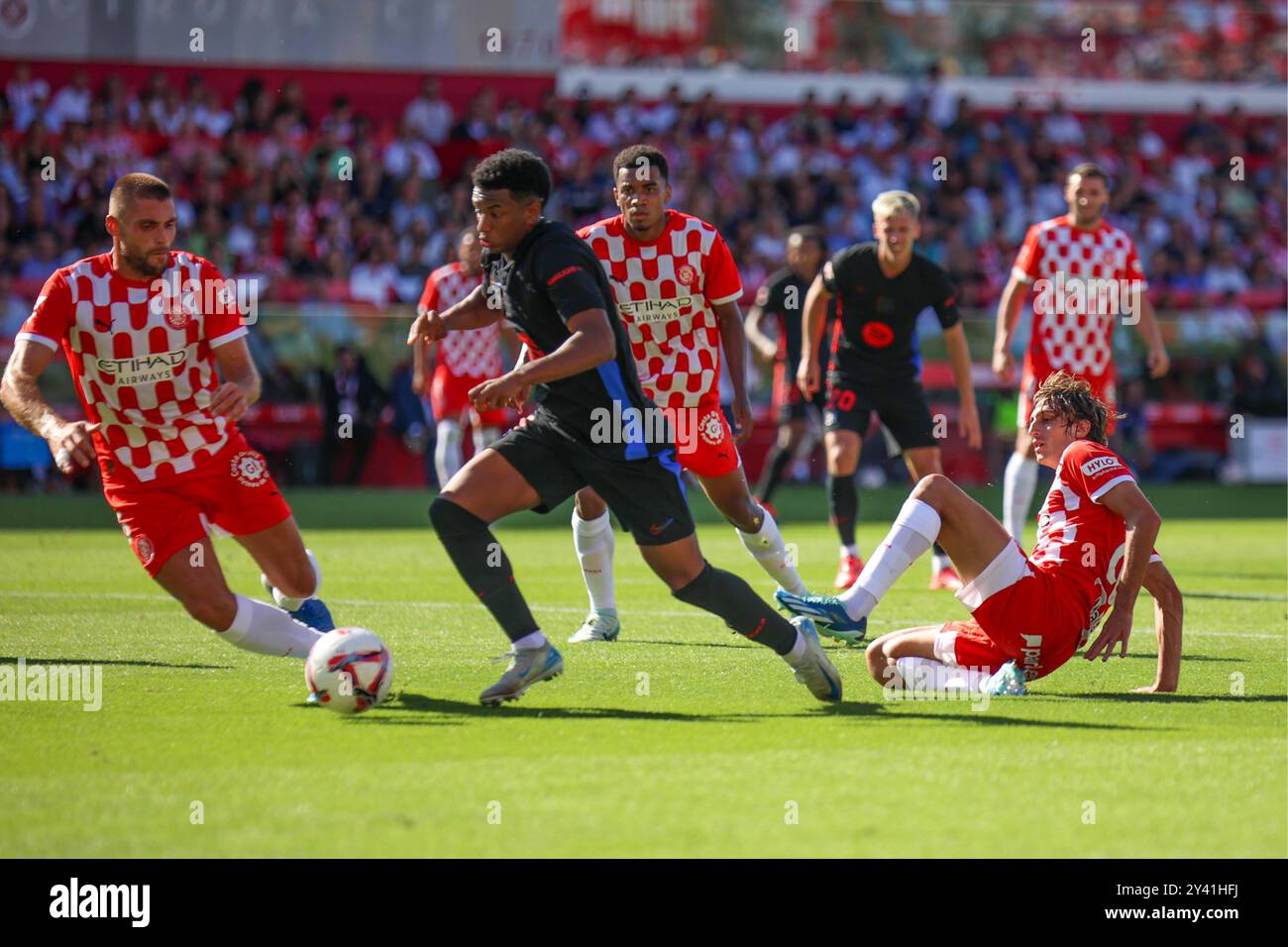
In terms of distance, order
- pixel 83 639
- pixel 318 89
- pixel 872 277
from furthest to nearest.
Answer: pixel 318 89, pixel 872 277, pixel 83 639

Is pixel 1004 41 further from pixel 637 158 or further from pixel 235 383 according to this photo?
pixel 235 383

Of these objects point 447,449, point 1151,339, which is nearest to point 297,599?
point 1151,339

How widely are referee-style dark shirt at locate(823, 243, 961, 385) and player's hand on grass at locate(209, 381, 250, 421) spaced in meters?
5.08

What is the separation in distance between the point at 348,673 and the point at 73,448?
125cm

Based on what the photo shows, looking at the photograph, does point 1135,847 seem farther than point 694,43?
No

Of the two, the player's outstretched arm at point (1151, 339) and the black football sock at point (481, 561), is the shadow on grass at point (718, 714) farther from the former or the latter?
the player's outstretched arm at point (1151, 339)

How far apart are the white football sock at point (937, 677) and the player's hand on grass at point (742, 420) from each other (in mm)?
1847

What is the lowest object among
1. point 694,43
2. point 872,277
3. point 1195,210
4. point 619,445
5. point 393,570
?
point 393,570

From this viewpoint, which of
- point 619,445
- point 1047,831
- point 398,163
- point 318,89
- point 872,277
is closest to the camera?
point 1047,831

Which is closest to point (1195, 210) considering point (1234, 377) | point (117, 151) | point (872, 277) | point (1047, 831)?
point (1234, 377)

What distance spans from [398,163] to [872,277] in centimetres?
1449

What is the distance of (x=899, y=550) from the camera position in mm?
6734
